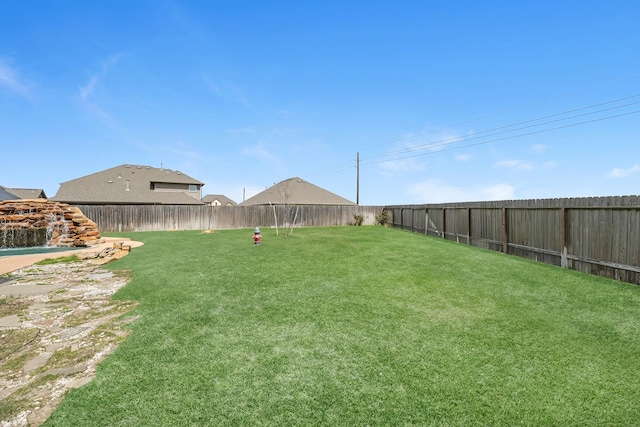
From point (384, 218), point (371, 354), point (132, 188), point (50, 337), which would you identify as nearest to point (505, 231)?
point (371, 354)

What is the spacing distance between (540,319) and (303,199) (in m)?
27.0

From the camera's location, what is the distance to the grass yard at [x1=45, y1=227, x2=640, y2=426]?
2.18 metres

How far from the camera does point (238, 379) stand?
253cm

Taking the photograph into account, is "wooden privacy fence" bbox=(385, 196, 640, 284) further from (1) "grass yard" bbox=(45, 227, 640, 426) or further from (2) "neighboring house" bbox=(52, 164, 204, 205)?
(2) "neighboring house" bbox=(52, 164, 204, 205)

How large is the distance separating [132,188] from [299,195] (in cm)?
1562

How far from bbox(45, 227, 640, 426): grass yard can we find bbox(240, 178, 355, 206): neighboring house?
24.2 metres

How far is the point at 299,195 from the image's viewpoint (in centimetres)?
3073

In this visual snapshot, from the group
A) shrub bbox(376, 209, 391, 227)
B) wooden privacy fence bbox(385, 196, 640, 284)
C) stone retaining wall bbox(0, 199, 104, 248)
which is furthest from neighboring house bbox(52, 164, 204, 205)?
wooden privacy fence bbox(385, 196, 640, 284)

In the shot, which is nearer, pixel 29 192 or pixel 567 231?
pixel 567 231

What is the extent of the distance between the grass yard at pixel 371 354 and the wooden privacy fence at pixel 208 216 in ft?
40.6

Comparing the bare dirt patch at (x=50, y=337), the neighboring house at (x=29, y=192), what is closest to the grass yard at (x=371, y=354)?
the bare dirt patch at (x=50, y=337)

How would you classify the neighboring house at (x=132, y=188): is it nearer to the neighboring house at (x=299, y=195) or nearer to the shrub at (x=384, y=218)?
the neighboring house at (x=299, y=195)

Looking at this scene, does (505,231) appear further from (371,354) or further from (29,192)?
(29,192)

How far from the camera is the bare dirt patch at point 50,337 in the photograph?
7.86 feet
